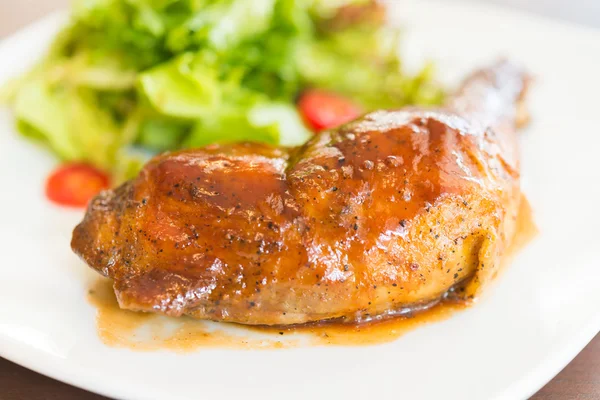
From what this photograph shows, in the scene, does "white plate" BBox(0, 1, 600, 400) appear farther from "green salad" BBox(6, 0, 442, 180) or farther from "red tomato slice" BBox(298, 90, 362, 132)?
"red tomato slice" BBox(298, 90, 362, 132)

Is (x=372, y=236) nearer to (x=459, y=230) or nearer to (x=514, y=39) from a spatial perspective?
(x=459, y=230)

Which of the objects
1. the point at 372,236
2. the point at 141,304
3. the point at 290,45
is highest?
the point at 290,45

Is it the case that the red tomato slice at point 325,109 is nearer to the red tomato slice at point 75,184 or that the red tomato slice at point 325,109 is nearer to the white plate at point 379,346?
the white plate at point 379,346

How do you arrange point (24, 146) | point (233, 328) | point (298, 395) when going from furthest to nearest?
point (24, 146)
point (233, 328)
point (298, 395)

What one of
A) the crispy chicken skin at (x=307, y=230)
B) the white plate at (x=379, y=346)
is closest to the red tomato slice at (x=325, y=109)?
the white plate at (x=379, y=346)

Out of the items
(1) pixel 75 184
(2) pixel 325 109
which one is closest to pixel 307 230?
(1) pixel 75 184

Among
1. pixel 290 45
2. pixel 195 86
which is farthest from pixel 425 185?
pixel 290 45

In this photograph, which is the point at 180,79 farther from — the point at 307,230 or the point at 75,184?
the point at 307,230
